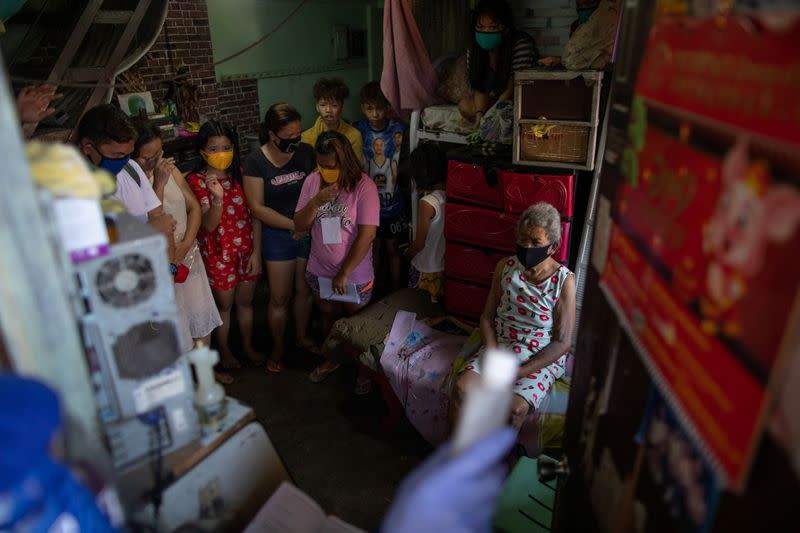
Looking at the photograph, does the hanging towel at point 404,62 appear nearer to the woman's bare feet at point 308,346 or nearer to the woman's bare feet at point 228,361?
the woman's bare feet at point 308,346

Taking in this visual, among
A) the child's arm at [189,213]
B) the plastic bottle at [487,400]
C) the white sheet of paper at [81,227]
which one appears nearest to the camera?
the plastic bottle at [487,400]

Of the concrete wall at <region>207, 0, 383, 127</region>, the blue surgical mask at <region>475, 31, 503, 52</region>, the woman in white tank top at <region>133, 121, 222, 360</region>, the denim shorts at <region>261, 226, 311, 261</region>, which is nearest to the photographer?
the woman in white tank top at <region>133, 121, 222, 360</region>

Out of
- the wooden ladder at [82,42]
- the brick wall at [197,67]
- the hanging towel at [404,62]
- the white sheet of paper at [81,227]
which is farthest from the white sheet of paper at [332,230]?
the brick wall at [197,67]

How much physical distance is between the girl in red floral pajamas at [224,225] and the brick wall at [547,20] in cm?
250

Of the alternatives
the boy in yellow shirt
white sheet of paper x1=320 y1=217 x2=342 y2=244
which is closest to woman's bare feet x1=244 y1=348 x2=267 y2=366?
white sheet of paper x1=320 y1=217 x2=342 y2=244

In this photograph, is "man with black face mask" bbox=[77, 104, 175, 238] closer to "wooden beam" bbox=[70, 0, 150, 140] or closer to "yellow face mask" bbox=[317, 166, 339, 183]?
"yellow face mask" bbox=[317, 166, 339, 183]

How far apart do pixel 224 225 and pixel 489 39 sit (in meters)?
2.25

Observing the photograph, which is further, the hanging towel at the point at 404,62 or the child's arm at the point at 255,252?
the hanging towel at the point at 404,62

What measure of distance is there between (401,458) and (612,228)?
2.23 m

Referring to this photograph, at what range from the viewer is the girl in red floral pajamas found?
3.35 meters

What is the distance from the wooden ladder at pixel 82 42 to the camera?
4328 mm

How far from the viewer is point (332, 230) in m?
3.46

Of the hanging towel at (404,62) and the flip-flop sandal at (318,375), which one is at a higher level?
the hanging towel at (404,62)

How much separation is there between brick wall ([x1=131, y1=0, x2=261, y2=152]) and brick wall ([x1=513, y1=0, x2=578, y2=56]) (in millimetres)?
3516
